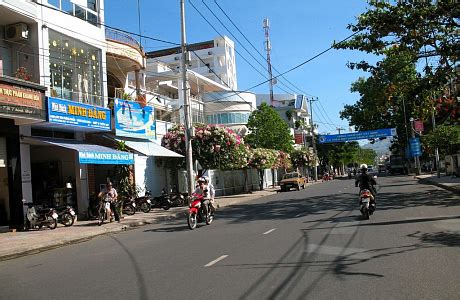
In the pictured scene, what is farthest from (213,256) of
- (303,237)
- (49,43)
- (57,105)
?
(49,43)

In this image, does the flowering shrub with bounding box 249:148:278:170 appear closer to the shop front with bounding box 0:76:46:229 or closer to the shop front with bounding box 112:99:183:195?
the shop front with bounding box 112:99:183:195

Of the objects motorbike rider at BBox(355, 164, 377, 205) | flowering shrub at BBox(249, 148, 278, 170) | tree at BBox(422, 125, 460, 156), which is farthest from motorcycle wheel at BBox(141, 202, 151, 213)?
tree at BBox(422, 125, 460, 156)

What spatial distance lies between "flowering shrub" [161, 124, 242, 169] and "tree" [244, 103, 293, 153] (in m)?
23.4

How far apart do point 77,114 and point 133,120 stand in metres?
5.30

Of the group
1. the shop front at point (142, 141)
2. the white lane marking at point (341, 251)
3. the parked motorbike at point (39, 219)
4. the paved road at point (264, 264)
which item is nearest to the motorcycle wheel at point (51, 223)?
the parked motorbike at point (39, 219)

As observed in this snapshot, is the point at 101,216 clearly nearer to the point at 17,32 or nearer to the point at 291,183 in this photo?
the point at 17,32

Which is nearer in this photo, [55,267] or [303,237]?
[55,267]

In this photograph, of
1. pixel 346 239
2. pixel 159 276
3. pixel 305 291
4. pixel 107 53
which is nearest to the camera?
pixel 305 291

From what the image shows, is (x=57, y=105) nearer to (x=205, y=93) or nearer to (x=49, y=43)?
(x=49, y=43)

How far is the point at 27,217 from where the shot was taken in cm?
1855

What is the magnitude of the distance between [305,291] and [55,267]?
590cm

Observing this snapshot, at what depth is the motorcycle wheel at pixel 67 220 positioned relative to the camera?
1966 centimetres

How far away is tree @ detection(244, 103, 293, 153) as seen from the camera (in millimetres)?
55156

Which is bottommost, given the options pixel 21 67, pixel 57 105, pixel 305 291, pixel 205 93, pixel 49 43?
pixel 305 291
